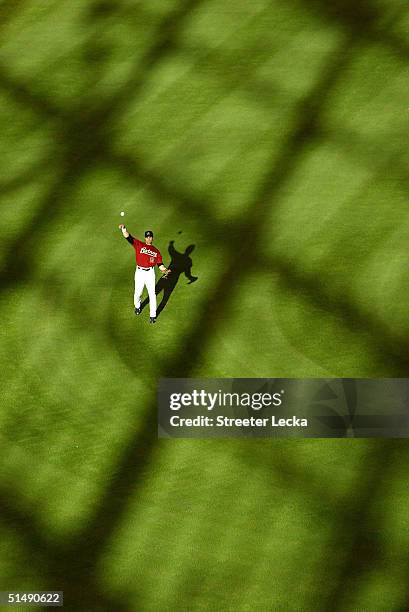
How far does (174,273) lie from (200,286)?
1.47ft

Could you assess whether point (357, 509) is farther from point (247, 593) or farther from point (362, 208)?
point (362, 208)

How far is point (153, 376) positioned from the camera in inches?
424

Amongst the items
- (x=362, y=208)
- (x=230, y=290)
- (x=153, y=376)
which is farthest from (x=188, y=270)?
(x=362, y=208)

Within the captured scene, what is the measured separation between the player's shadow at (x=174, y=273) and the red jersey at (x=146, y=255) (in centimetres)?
83

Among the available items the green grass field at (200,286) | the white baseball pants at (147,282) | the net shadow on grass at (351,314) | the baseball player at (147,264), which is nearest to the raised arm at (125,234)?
the baseball player at (147,264)

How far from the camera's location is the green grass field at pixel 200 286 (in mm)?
9391

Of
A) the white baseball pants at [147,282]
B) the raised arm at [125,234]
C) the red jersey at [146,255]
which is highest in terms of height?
the raised arm at [125,234]

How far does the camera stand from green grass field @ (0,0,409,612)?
939 centimetres

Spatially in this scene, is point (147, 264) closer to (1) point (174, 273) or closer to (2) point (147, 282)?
(2) point (147, 282)

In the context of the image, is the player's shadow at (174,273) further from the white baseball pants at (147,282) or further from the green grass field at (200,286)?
the white baseball pants at (147,282)

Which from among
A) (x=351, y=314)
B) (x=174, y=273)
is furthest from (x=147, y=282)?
(x=351, y=314)

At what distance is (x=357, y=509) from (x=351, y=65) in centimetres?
776

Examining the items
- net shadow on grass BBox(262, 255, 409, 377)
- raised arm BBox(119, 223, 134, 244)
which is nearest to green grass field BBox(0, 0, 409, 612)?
net shadow on grass BBox(262, 255, 409, 377)

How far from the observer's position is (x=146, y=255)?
35.4 feet
